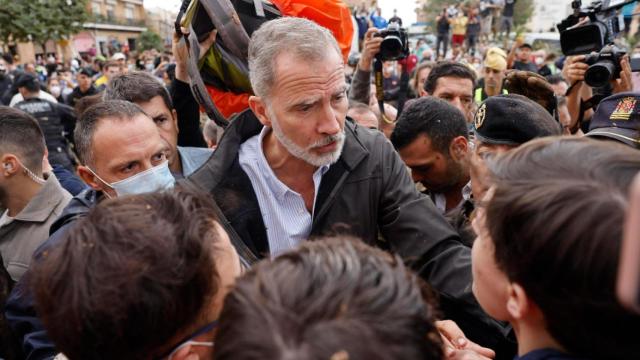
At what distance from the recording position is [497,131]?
2.14 metres

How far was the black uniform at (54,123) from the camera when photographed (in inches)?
217

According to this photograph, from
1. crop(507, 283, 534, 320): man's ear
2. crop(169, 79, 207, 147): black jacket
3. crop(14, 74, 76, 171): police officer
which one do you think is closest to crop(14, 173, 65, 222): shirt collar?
crop(169, 79, 207, 147): black jacket

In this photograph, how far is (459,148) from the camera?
2.59 metres

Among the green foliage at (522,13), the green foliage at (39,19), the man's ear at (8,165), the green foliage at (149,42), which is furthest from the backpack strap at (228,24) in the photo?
the green foliage at (149,42)

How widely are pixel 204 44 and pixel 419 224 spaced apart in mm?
1327

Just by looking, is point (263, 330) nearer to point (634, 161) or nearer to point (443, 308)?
point (634, 161)

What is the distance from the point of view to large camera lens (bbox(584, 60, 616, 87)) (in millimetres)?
2865

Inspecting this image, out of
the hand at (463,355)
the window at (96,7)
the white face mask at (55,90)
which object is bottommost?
the window at (96,7)

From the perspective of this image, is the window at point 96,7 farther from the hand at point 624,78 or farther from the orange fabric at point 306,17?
the hand at point 624,78

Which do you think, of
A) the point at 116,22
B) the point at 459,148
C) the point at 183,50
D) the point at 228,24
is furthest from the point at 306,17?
the point at 116,22

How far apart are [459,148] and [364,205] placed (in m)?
0.90

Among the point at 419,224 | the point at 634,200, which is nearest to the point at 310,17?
the point at 419,224

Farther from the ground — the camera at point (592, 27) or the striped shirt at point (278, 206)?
the camera at point (592, 27)

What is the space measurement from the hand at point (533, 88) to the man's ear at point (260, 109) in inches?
72.5
